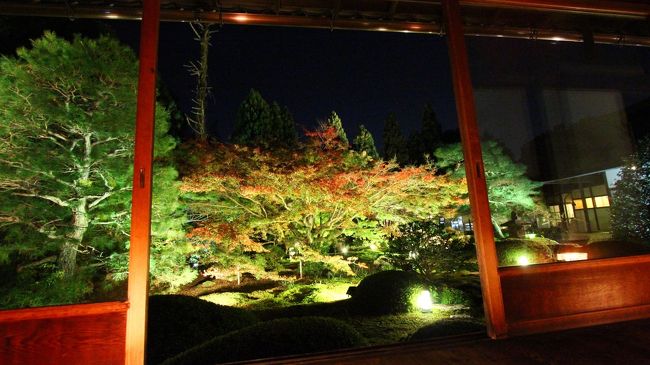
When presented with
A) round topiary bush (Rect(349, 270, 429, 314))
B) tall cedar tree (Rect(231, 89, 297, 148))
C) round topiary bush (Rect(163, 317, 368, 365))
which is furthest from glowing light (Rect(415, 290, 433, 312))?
tall cedar tree (Rect(231, 89, 297, 148))

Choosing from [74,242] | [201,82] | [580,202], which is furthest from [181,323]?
[580,202]

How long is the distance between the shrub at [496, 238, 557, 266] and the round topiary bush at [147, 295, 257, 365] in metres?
7.26

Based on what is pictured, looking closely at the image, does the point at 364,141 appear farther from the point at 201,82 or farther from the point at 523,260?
the point at 523,260

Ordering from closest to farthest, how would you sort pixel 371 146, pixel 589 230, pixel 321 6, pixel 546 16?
pixel 321 6, pixel 546 16, pixel 589 230, pixel 371 146

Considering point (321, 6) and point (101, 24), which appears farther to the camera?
point (101, 24)

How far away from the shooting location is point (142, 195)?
6.93 feet

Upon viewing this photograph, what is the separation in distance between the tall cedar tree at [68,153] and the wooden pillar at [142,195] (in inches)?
135

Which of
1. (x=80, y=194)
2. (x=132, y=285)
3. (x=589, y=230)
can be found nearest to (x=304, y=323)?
(x=132, y=285)

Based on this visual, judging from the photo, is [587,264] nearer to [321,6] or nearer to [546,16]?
[546,16]

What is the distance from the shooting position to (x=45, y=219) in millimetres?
5160

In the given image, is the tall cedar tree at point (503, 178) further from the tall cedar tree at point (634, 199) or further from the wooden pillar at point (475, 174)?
the wooden pillar at point (475, 174)

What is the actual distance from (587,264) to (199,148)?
5.87 m

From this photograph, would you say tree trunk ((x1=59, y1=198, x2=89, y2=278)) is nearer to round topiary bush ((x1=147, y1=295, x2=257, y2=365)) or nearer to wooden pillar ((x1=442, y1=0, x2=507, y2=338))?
round topiary bush ((x1=147, y1=295, x2=257, y2=365))

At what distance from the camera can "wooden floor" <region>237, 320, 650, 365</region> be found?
2.10m
